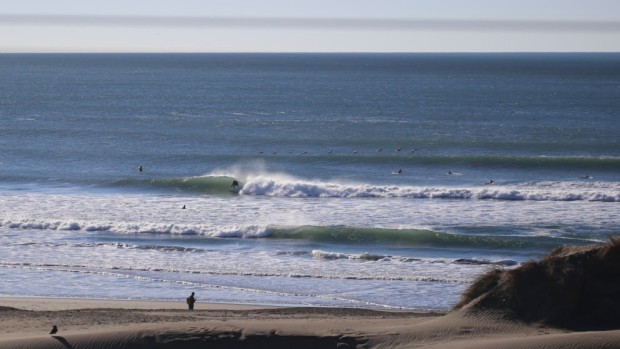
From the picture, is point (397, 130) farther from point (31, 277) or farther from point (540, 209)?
point (31, 277)

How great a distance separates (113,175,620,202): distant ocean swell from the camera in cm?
3503

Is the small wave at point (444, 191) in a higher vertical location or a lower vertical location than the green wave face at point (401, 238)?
higher

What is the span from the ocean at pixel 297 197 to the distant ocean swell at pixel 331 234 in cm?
8

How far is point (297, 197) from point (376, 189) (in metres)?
2.90

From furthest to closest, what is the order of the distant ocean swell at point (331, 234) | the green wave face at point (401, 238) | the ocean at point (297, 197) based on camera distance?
the distant ocean swell at point (331, 234) → the green wave face at point (401, 238) → the ocean at point (297, 197)

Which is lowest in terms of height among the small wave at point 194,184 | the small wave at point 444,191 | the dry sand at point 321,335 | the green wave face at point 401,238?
the dry sand at point 321,335

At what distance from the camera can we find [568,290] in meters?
13.8

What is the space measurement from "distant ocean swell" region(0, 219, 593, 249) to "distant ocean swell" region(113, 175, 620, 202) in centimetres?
719

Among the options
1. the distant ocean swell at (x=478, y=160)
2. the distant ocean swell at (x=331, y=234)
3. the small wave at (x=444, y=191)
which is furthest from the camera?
the distant ocean swell at (x=478, y=160)

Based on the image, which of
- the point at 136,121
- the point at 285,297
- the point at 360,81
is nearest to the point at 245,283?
the point at 285,297

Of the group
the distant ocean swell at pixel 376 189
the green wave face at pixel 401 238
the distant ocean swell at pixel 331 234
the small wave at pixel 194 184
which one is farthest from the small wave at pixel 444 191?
the green wave face at pixel 401 238

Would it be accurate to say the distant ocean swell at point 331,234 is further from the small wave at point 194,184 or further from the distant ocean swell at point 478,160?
the distant ocean swell at point 478,160

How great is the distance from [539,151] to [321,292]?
28.4 meters

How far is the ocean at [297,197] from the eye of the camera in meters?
23.2
